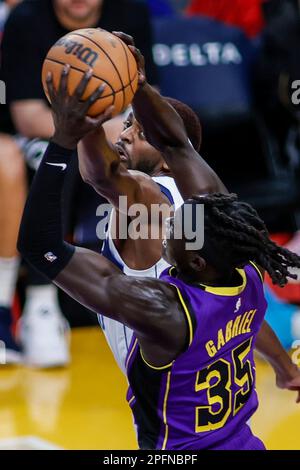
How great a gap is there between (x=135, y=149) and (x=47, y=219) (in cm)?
87

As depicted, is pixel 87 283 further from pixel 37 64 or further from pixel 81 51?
pixel 37 64

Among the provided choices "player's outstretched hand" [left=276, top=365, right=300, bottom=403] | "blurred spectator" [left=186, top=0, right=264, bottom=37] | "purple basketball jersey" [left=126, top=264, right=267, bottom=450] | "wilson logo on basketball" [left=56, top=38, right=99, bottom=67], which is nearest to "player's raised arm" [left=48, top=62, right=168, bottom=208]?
"wilson logo on basketball" [left=56, top=38, right=99, bottom=67]

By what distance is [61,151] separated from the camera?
2736 millimetres

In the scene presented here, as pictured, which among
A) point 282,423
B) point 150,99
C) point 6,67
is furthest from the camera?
point 6,67

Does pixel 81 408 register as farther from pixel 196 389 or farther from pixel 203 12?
pixel 203 12

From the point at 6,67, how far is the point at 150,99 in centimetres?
264

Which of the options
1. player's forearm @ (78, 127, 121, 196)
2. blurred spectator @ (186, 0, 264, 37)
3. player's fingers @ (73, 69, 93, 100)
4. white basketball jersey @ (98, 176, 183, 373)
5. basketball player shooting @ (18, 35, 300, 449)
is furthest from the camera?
blurred spectator @ (186, 0, 264, 37)

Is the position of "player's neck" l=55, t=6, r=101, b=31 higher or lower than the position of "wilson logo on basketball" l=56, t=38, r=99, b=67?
lower

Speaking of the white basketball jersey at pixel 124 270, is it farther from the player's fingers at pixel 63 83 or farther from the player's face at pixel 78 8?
the player's face at pixel 78 8

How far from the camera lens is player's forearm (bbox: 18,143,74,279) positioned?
2.74 metres

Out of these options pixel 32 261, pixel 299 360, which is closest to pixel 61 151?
pixel 32 261

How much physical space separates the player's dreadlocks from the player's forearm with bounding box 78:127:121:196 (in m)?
0.34

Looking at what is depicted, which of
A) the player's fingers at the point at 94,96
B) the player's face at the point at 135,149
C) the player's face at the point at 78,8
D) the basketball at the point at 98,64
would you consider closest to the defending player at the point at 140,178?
the player's face at the point at 135,149

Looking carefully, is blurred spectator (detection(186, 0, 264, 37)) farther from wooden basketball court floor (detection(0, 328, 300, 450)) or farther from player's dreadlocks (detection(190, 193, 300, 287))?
player's dreadlocks (detection(190, 193, 300, 287))
